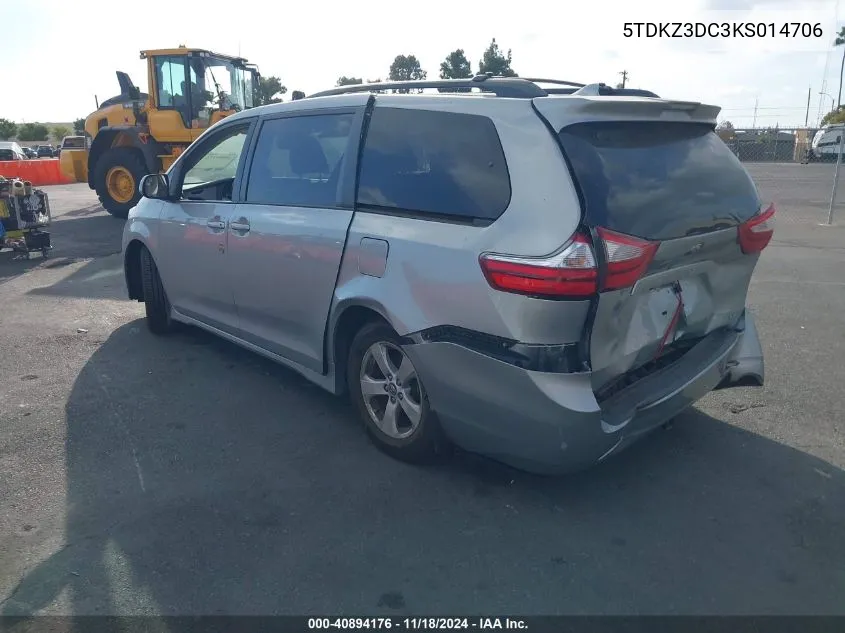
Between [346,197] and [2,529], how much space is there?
7.58 feet


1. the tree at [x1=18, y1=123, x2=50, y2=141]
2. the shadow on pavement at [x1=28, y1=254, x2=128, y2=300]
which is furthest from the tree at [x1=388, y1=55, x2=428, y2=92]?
the shadow on pavement at [x1=28, y1=254, x2=128, y2=300]

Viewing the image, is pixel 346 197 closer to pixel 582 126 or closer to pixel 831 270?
pixel 582 126

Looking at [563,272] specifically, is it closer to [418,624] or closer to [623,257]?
[623,257]

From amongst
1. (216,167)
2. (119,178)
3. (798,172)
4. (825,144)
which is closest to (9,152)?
(119,178)

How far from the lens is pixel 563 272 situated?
2.84 m

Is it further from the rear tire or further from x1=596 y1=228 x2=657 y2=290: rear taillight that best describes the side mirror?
x1=596 y1=228 x2=657 y2=290: rear taillight

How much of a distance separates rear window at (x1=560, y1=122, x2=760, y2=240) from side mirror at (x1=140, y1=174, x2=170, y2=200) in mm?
3463

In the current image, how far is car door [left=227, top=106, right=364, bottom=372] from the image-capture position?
3928 mm

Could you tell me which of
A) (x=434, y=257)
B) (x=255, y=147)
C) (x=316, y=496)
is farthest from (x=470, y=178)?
(x=255, y=147)

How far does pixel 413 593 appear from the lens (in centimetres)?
275

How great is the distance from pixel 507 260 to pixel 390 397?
1.16 meters

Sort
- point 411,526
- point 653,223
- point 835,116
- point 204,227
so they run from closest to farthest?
point 653,223
point 411,526
point 204,227
point 835,116

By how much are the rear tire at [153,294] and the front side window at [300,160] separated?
5.46ft

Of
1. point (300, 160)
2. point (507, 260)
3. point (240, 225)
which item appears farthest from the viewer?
point (240, 225)
